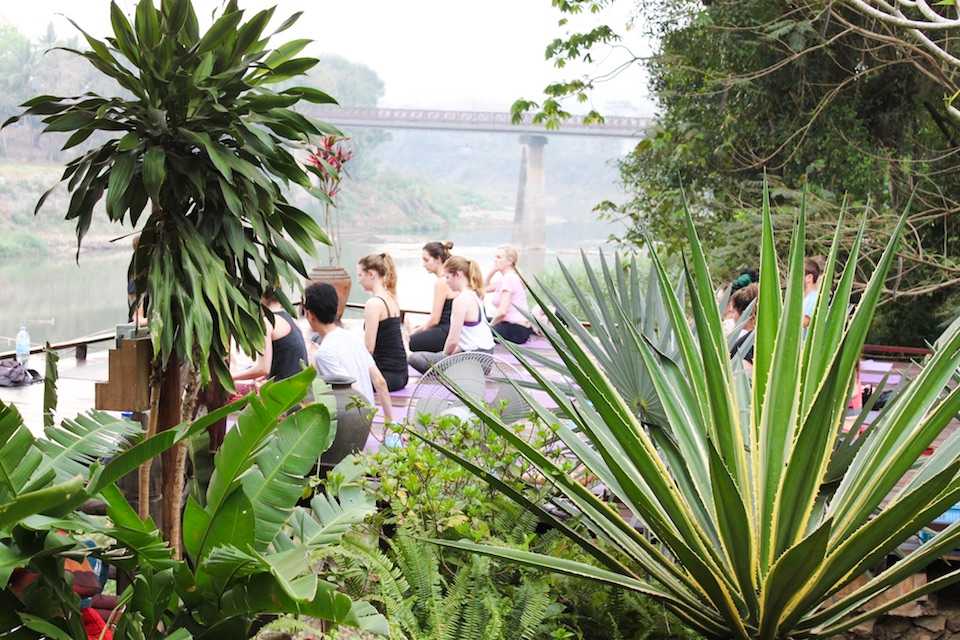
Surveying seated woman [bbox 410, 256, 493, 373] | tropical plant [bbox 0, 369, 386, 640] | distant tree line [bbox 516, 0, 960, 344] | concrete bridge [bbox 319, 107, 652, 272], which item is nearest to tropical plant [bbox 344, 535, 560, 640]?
tropical plant [bbox 0, 369, 386, 640]

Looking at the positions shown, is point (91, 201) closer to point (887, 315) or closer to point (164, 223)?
point (164, 223)

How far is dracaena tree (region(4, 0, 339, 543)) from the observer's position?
2.85 metres

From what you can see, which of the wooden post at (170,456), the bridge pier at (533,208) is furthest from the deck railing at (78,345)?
the bridge pier at (533,208)

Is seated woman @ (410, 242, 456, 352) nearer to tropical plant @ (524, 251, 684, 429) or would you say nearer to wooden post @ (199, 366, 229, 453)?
wooden post @ (199, 366, 229, 453)

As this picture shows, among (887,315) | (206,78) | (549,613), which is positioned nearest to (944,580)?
(549,613)

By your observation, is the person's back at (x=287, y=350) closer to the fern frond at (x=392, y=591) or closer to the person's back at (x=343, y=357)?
the person's back at (x=343, y=357)

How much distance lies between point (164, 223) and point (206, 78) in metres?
0.46

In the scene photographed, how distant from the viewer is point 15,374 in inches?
266

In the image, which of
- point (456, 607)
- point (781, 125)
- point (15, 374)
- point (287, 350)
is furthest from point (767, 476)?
point (781, 125)

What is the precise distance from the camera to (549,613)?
239 cm

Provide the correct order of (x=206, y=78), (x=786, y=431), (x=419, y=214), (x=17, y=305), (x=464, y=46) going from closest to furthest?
(x=786, y=431), (x=206, y=78), (x=17, y=305), (x=419, y=214), (x=464, y=46)

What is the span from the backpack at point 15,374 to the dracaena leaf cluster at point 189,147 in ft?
13.6

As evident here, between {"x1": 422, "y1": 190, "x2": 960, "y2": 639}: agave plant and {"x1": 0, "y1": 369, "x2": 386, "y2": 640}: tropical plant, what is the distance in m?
0.34

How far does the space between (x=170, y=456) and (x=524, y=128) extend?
806 inches
